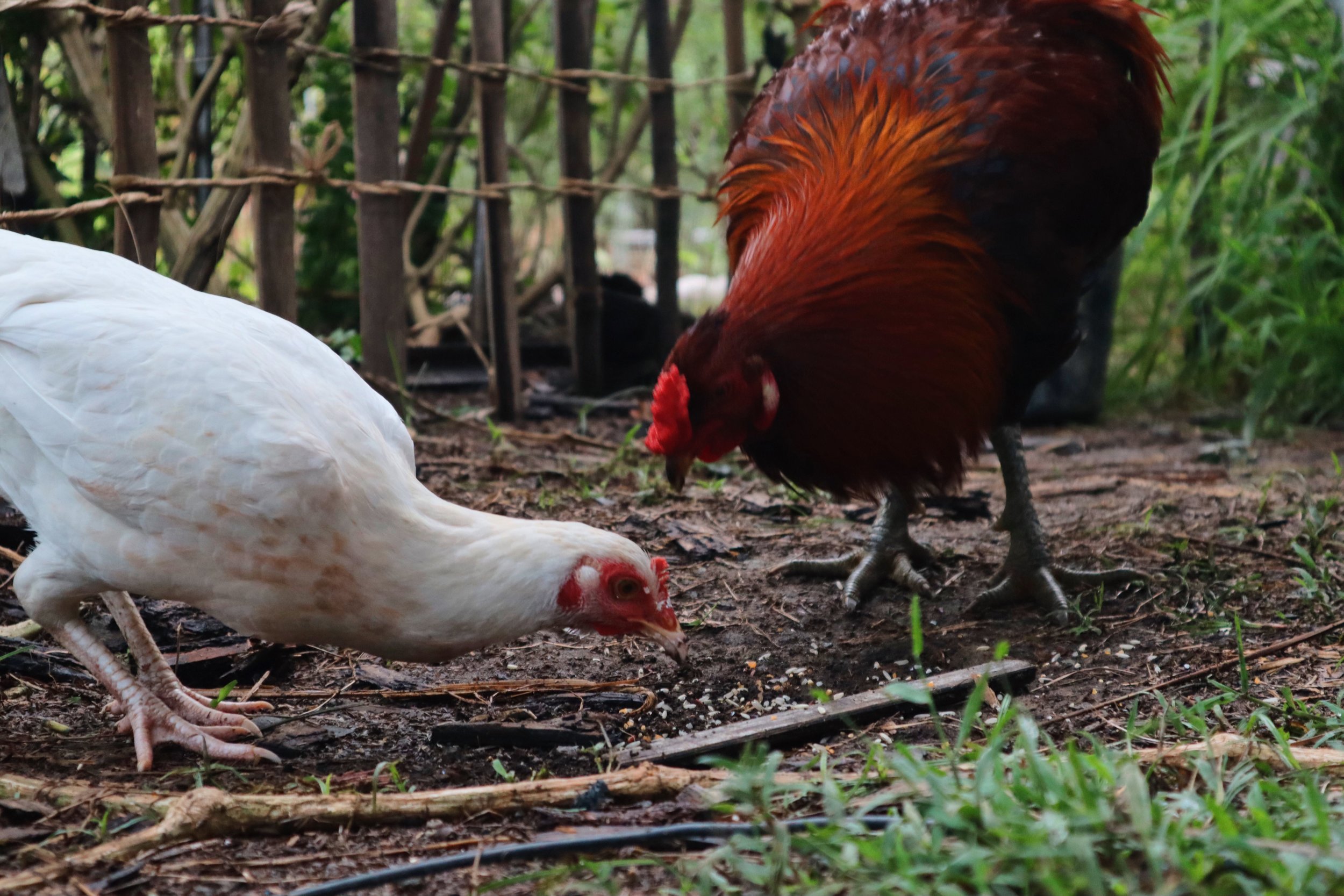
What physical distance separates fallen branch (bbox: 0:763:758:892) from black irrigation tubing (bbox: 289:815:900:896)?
20 centimetres

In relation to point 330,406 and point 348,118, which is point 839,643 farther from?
point 348,118

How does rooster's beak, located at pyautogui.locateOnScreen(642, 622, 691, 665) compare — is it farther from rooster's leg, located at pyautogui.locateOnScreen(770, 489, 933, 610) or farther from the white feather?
rooster's leg, located at pyautogui.locateOnScreen(770, 489, 933, 610)

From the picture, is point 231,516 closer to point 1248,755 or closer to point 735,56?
point 1248,755

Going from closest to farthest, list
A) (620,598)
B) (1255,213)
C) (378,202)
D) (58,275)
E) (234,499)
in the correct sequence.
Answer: (234,499) < (620,598) < (58,275) < (378,202) < (1255,213)

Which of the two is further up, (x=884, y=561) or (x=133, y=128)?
(x=133, y=128)

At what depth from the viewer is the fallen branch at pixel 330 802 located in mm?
1994

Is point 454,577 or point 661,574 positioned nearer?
point 454,577

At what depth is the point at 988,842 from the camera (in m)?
1.58

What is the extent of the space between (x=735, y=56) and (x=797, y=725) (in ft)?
15.3

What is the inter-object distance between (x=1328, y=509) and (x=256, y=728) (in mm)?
3462

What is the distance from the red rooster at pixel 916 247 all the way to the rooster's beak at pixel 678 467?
1 centimetres

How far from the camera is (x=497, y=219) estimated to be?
537cm

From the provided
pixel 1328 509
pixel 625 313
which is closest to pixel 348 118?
pixel 625 313

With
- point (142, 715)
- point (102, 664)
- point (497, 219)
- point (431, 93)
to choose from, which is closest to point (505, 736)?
point (142, 715)
